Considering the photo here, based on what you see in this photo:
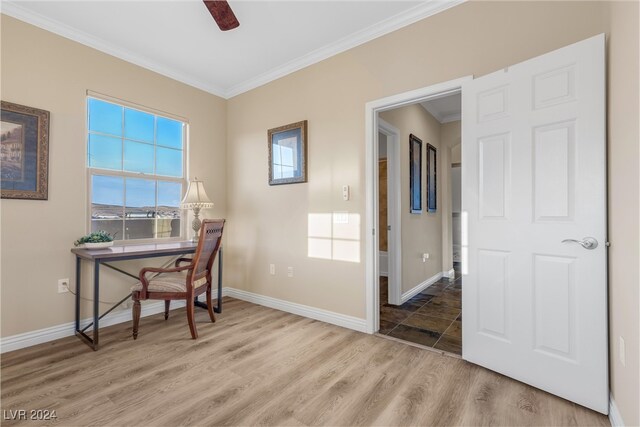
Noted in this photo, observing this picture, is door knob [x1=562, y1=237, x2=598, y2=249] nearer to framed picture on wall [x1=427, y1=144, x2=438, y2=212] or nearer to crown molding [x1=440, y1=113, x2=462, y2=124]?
framed picture on wall [x1=427, y1=144, x2=438, y2=212]

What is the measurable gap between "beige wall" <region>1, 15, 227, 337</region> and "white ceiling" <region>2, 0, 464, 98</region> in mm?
158

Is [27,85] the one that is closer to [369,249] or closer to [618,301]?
[369,249]

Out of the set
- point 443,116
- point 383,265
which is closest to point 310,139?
point 443,116

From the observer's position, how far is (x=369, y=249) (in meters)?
2.76

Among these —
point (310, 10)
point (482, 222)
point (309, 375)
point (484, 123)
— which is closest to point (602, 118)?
point (484, 123)

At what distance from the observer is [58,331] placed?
2.61 meters

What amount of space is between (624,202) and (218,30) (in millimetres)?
3066

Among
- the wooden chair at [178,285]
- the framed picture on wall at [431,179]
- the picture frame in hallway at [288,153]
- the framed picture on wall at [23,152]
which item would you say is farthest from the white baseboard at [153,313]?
the framed picture on wall at [431,179]

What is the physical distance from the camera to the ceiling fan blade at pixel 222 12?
1.90m

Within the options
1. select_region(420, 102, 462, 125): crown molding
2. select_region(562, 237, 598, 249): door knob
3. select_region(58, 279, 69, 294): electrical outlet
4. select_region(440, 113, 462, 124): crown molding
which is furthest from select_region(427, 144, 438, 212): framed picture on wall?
select_region(58, 279, 69, 294): electrical outlet

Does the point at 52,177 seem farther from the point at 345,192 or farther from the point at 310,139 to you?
the point at 345,192

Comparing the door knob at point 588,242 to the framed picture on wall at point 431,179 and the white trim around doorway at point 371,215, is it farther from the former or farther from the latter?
the framed picture on wall at point 431,179

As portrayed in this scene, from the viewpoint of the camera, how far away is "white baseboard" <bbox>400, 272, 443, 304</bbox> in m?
3.76

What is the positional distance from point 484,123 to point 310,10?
1610 millimetres
